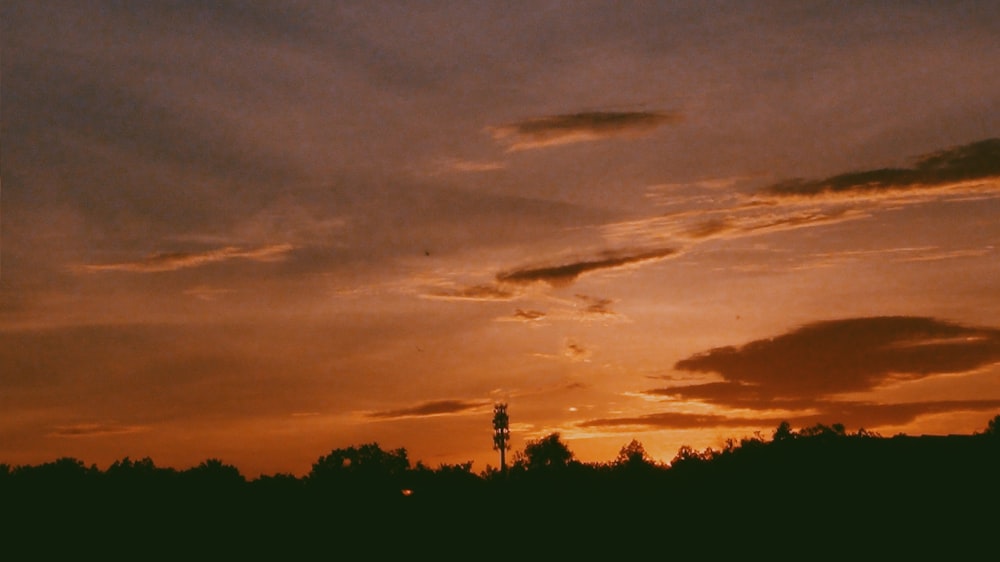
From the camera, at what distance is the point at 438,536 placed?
172 ft

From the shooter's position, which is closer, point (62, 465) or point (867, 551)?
point (867, 551)

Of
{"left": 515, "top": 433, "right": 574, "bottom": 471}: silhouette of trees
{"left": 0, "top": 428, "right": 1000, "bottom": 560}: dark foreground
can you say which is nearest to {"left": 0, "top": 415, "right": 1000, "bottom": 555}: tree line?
{"left": 0, "top": 428, "right": 1000, "bottom": 560}: dark foreground

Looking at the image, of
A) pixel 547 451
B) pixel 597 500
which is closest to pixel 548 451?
pixel 547 451

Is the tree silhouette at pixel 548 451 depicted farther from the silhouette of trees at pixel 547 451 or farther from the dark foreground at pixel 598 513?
the dark foreground at pixel 598 513

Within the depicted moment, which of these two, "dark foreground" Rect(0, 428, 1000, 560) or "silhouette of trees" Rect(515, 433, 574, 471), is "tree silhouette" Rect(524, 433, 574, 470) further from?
"dark foreground" Rect(0, 428, 1000, 560)

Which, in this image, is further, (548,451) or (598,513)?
(548,451)

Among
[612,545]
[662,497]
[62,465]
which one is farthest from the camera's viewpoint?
[62,465]

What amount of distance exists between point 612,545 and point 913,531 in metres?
13.9

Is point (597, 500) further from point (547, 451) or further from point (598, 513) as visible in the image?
point (547, 451)

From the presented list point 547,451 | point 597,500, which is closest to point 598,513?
point 597,500

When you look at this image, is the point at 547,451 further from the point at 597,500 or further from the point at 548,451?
the point at 597,500

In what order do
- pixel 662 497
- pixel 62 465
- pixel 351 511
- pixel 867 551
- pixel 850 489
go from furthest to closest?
pixel 62 465 → pixel 351 511 → pixel 662 497 → pixel 850 489 → pixel 867 551

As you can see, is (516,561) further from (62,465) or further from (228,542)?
(62,465)

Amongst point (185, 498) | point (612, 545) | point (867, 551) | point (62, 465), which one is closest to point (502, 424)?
point (62, 465)
